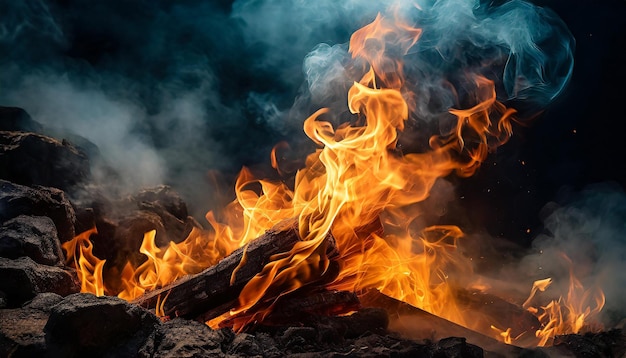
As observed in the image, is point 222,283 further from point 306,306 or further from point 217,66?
point 217,66

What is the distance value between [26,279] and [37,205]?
165cm

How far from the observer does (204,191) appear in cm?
1043

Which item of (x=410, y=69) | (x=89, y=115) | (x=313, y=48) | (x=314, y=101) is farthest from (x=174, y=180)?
(x=410, y=69)

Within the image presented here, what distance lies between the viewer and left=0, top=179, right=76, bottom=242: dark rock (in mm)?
4465

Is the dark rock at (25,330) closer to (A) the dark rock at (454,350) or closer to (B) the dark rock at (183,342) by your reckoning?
(B) the dark rock at (183,342)

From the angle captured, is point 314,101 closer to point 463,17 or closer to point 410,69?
point 410,69

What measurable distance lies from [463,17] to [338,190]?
252 inches

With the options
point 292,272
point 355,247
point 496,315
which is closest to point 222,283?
point 292,272

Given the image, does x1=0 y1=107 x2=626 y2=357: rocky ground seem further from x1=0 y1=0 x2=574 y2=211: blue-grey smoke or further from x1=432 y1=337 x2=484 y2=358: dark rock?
x1=0 y1=0 x2=574 y2=211: blue-grey smoke

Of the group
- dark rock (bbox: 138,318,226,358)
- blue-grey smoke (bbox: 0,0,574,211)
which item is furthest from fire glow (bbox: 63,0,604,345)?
blue-grey smoke (bbox: 0,0,574,211)

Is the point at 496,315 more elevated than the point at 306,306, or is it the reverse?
the point at 306,306

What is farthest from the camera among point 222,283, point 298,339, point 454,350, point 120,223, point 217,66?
point 217,66

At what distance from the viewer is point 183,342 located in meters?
2.99

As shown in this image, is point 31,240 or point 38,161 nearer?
point 31,240
